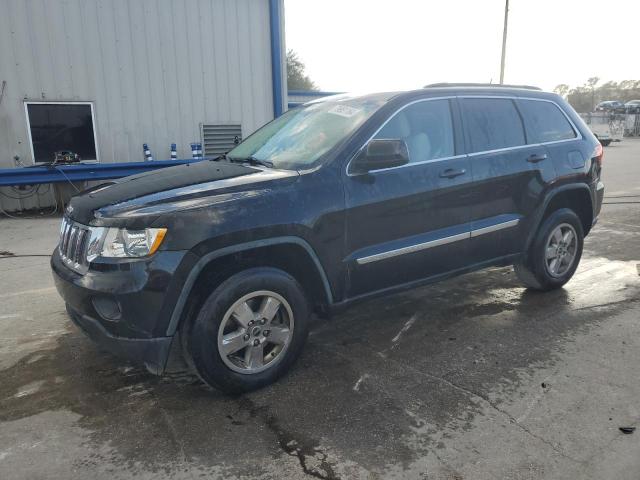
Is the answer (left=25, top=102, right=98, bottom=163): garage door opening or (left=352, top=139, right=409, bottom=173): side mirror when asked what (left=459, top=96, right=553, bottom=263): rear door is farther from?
(left=25, top=102, right=98, bottom=163): garage door opening

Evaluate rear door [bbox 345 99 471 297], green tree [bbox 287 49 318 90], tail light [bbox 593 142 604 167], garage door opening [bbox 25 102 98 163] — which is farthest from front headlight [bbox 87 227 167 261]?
green tree [bbox 287 49 318 90]

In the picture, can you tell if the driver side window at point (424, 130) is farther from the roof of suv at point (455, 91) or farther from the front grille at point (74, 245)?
the front grille at point (74, 245)

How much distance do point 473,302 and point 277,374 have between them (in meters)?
2.24

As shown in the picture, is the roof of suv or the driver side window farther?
the roof of suv

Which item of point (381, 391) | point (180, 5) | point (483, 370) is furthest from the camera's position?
point (180, 5)

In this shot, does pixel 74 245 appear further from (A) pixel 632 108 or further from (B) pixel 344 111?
(A) pixel 632 108

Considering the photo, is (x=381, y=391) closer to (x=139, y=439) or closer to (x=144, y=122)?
(x=139, y=439)

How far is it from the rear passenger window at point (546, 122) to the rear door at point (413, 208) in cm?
97

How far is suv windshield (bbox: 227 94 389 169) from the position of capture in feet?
11.5

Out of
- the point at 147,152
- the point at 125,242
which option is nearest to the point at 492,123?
the point at 125,242

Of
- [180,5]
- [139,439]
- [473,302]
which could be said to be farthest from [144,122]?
[139,439]

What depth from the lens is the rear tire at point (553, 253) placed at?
4.55m

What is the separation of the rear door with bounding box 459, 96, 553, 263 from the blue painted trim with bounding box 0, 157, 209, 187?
24.6 ft

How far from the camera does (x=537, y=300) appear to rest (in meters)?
4.64
